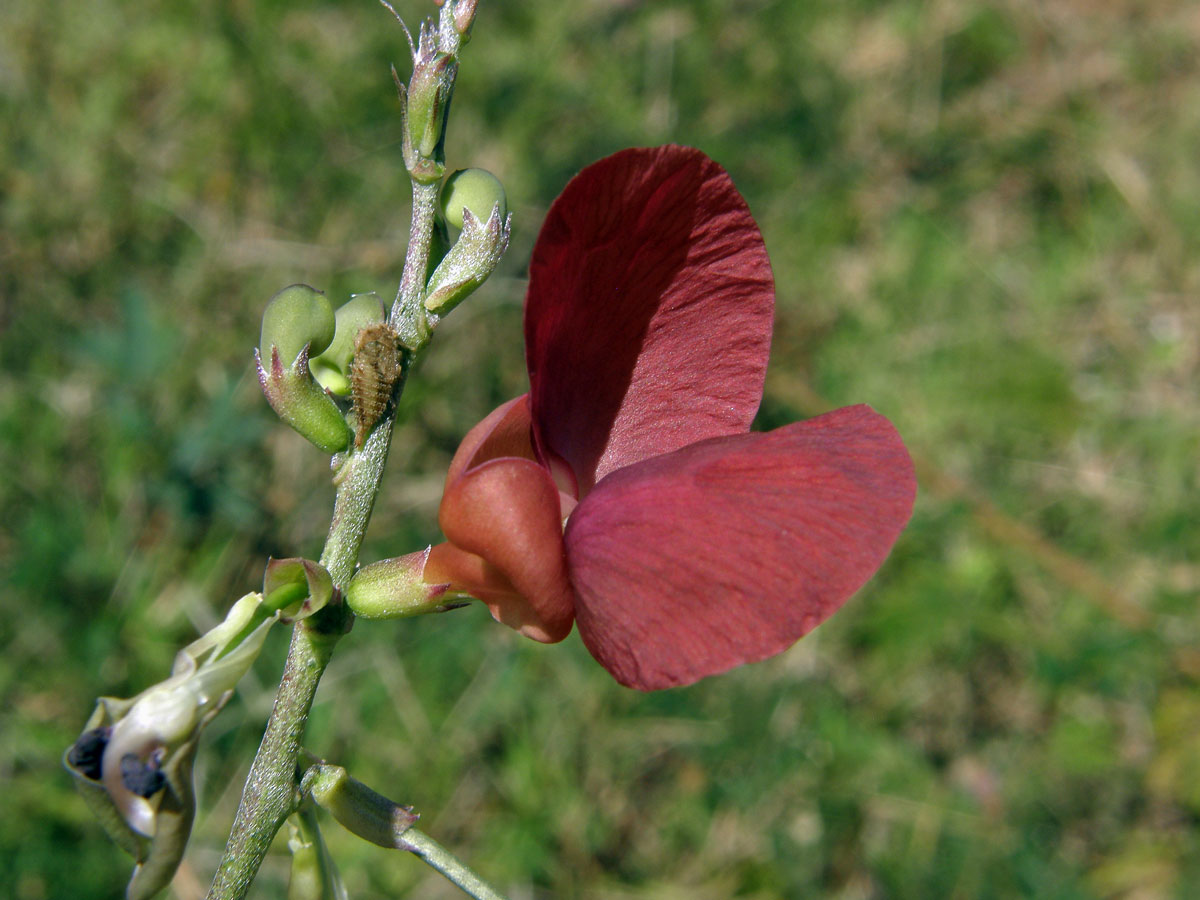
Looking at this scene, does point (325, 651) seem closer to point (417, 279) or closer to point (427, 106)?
point (417, 279)

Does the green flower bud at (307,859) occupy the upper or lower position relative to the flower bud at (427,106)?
lower

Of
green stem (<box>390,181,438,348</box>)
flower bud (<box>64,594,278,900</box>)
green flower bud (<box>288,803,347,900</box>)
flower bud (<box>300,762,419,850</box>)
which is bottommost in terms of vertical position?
green flower bud (<box>288,803,347,900</box>)

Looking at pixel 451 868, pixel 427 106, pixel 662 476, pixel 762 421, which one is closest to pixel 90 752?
pixel 451 868

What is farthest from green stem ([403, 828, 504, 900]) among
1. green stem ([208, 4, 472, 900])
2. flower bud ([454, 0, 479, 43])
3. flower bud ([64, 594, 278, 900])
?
flower bud ([454, 0, 479, 43])

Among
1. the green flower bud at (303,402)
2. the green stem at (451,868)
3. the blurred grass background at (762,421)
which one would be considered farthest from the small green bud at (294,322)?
the blurred grass background at (762,421)

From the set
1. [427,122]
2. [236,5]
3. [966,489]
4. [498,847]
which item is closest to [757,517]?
[427,122]

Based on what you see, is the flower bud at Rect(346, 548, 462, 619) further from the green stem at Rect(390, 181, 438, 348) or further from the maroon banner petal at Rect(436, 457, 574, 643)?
the green stem at Rect(390, 181, 438, 348)

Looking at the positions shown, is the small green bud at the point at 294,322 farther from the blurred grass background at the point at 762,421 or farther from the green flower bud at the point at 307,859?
the blurred grass background at the point at 762,421
